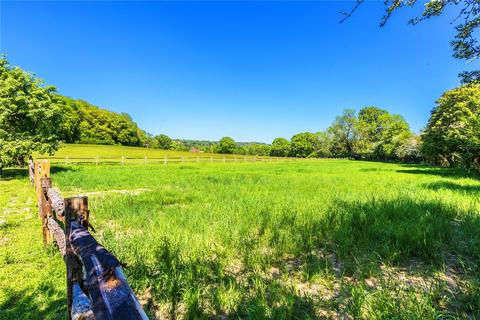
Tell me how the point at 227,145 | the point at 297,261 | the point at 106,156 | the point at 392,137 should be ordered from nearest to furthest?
the point at 297,261, the point at 106,156, the point at 392,137, the point at 227,145

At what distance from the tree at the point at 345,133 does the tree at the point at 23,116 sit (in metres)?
76.0

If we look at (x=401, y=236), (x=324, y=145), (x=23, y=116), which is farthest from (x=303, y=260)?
(x=324, y=145)

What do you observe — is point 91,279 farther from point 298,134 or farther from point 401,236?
point 298,134

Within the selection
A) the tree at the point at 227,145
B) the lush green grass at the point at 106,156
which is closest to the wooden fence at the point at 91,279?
the lush green grass at the point at 106,156

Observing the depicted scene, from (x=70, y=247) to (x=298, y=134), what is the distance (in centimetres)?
11801

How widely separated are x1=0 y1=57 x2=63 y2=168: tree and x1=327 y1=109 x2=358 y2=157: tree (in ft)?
249

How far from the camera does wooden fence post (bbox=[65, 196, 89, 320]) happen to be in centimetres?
219

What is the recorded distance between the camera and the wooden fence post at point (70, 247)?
219 cm

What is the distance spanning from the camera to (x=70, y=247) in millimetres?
2143

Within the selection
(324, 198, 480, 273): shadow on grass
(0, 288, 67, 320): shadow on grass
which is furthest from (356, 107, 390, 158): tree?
(0, 288, 67, 320): shadow on grass

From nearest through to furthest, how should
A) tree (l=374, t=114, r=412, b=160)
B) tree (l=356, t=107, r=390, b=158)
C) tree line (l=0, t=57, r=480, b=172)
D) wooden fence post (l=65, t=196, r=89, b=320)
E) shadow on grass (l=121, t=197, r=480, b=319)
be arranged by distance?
wooden fence post (l=65, t=196, r=89, b=320), shadow on grass (l=121, t=197, r=480, b=319), tree line (l=0, t=57, r=480, b=172), tree (l=374, t=114, r=412, b=160), tree (l=356, t=107, r=390, b=158)

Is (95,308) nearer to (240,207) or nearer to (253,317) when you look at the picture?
(253,317)

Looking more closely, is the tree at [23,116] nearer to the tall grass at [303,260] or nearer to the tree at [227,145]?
the tall grass at [303,260]

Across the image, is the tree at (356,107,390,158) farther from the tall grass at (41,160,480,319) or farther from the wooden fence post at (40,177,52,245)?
the wooden fence post at (40,177,52,245)
